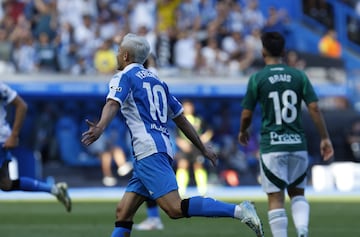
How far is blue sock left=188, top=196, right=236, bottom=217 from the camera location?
8320 mm

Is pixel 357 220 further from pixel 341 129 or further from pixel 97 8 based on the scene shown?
pixel 97 8

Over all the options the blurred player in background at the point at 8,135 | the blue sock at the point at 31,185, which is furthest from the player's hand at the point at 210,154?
the blue sock at the point at 31,185

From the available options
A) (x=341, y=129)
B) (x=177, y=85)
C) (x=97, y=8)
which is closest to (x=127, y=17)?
(x=97, y=8)

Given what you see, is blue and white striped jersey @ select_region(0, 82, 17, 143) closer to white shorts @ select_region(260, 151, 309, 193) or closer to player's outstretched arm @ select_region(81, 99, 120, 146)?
white shorts @ select_region(260, 151, 309, 193)

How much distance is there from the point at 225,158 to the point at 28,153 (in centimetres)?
480

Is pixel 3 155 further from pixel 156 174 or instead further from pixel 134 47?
pixel 156 174

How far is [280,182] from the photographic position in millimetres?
9414

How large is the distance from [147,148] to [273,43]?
75.6 inches

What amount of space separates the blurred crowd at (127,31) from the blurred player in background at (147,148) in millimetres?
14918

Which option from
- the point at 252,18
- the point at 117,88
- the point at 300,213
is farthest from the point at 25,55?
the point at 117,88

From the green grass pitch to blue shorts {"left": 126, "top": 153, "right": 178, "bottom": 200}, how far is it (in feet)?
11.6

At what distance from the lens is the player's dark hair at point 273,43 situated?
9.53 meters

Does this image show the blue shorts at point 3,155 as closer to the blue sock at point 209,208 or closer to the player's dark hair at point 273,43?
the player's dark hair at point 273,43

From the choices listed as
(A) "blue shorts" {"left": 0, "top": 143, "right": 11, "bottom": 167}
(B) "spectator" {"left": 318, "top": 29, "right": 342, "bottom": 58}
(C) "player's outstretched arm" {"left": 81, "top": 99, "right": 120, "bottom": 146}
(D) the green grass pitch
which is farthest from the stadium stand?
(C) "player's outstretched arm" {"left": 81, "top": 99, "right": 120, "bottom": 146}
